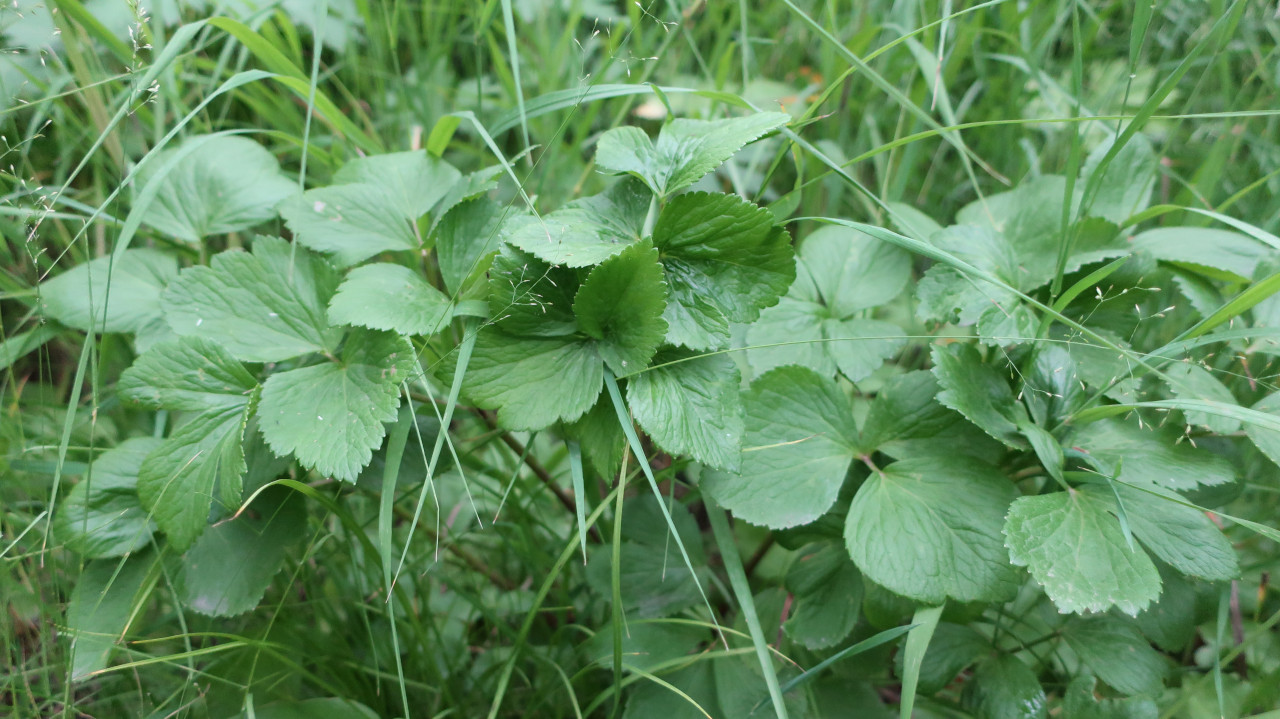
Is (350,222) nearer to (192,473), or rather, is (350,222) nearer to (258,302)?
(258,302)

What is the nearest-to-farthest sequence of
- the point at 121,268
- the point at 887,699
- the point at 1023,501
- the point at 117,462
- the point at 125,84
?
the point at 1023,501 < the point at 117,462 < the point at 121,268 < the point at 887,699 < the point at 125,84

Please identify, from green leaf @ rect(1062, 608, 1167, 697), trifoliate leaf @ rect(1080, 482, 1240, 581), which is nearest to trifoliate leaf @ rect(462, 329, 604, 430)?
trifoliate leaf @ rect(1080, 482, 1240, 581)

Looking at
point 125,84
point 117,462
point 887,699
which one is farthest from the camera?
point 125,84

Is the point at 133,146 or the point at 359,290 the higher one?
the point at 359,290

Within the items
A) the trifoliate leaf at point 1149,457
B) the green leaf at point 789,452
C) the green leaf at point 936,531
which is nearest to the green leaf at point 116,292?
the green leaf at point 789,452

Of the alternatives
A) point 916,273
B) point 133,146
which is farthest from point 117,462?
point 916,273

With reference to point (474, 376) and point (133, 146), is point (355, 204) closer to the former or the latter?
point (474, 376)

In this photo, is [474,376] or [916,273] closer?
[474,376]
